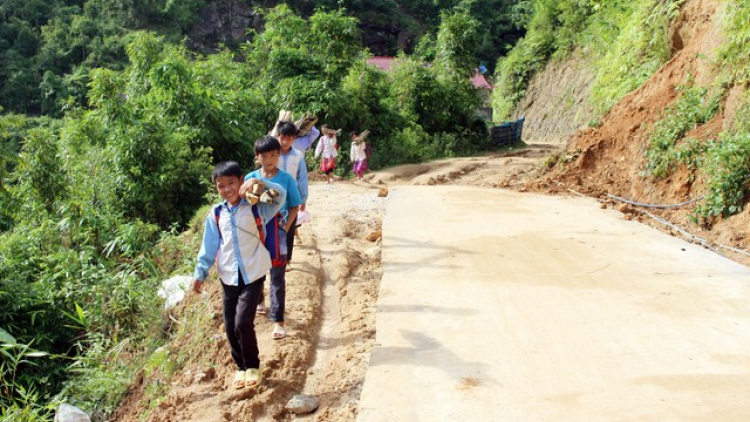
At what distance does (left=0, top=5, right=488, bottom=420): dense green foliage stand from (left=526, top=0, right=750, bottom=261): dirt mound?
19.3ft

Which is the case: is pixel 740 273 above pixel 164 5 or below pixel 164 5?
below

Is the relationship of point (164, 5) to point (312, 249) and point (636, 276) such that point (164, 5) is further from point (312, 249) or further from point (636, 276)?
point (636, 276)

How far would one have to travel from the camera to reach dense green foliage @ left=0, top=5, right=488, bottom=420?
21.3 ft

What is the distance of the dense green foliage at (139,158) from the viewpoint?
649 cm

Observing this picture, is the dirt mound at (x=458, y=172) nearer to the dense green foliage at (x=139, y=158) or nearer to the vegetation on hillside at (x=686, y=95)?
the dense green foliage at (x=139, y=158)

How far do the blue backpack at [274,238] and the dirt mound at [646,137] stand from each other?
16.7 ft

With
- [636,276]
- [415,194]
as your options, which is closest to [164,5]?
[415,194]

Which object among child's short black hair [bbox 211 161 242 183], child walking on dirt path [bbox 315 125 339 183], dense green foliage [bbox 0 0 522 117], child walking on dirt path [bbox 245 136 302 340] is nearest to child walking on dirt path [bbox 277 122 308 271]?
child walking on dirt path [bbox 245 136 302 340]

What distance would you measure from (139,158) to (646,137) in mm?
8434

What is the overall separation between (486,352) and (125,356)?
11.9ft

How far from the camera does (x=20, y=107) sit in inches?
1195

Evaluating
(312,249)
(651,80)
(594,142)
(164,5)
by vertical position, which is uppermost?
(164,5)

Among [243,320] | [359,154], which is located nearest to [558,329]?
[243,320]

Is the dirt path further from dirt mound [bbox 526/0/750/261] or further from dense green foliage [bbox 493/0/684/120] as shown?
dense green foliage [bbox 493/0/684/120]
